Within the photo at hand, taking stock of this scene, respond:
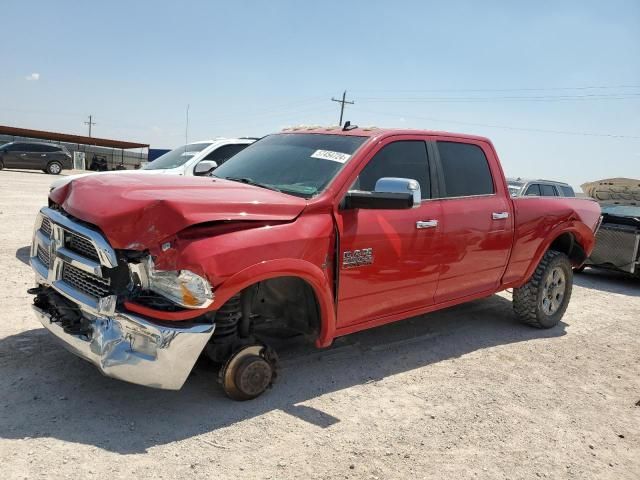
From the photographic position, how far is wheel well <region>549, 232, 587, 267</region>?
608 cm

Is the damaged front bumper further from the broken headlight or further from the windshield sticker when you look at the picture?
the windshield sticker

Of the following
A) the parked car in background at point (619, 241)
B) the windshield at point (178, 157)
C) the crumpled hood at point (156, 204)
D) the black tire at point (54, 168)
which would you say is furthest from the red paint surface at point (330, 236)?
the black tire at point (54, 168)

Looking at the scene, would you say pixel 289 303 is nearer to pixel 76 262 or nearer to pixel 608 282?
pixel 76 262

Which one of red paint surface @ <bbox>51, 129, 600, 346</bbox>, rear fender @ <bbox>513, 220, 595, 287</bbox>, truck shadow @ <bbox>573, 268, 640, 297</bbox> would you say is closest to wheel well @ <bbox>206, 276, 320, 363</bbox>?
red paint surface @ <bbox>51, 129, 600, 346</bbox>

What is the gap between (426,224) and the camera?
4184mm

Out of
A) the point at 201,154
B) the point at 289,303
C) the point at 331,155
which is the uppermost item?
the point at 331,155

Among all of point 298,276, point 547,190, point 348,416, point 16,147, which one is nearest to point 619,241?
point 547,190

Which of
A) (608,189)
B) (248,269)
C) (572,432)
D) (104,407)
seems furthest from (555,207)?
(608,189)

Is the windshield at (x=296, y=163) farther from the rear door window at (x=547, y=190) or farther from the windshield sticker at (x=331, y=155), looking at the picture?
the rear door window at (x=547, y=190)

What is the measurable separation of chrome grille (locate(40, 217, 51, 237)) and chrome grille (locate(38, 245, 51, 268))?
11cm

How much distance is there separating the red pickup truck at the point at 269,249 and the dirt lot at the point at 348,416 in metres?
0.35

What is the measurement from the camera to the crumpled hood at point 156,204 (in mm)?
2893

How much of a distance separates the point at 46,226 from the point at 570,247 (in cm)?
545

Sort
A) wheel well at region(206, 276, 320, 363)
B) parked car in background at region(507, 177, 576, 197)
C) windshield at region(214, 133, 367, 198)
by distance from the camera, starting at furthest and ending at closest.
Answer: parked car in background at region(507, 177, 576, 197)
windshield at region(214, 133, 367, 198)
wheel well at region(206, 276, 320, 363)
